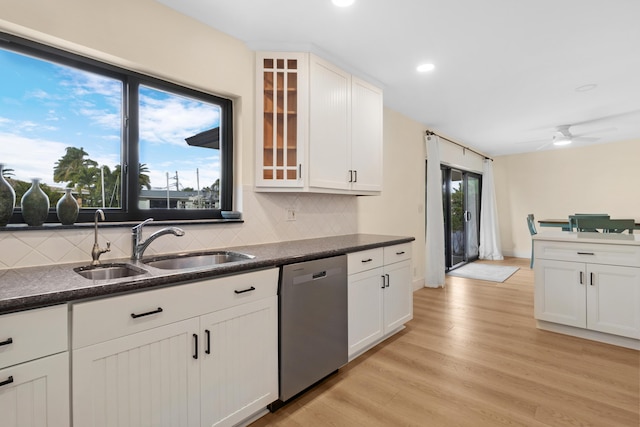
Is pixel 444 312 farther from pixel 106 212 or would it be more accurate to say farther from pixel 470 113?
pixel 106 212

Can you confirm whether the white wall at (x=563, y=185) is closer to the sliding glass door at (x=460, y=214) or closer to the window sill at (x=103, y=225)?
→ the sliding glass door at (x=460, y=214)

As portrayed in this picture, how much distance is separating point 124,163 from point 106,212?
1.10 ft

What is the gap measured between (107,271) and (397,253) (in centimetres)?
224

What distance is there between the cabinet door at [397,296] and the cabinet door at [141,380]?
174cm

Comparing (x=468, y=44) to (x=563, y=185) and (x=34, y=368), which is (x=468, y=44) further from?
(x=563, y=185)

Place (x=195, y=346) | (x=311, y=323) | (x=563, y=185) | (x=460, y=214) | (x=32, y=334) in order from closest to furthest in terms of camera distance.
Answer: (x=32, y=334)
(x=195, y=346)
(x=311, y=323)
(x=460, y=214)
(x=563, y=185)

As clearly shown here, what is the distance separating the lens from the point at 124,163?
1954 mm

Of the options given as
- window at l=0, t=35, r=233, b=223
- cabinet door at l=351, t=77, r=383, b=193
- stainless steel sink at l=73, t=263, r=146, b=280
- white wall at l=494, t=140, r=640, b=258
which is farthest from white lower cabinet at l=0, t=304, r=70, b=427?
white wall at l=494, t=140, r=640, b=258

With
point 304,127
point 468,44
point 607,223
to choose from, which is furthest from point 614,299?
point 304,127

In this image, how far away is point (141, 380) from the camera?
1.29 meters

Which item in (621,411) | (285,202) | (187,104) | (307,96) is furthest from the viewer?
(285,202)

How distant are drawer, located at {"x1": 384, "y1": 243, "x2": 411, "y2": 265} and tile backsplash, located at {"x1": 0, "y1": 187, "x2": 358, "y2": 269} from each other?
651mm

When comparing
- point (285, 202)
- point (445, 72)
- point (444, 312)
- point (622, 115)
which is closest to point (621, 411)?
point (444, 312)

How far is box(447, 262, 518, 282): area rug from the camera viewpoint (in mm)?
5238
